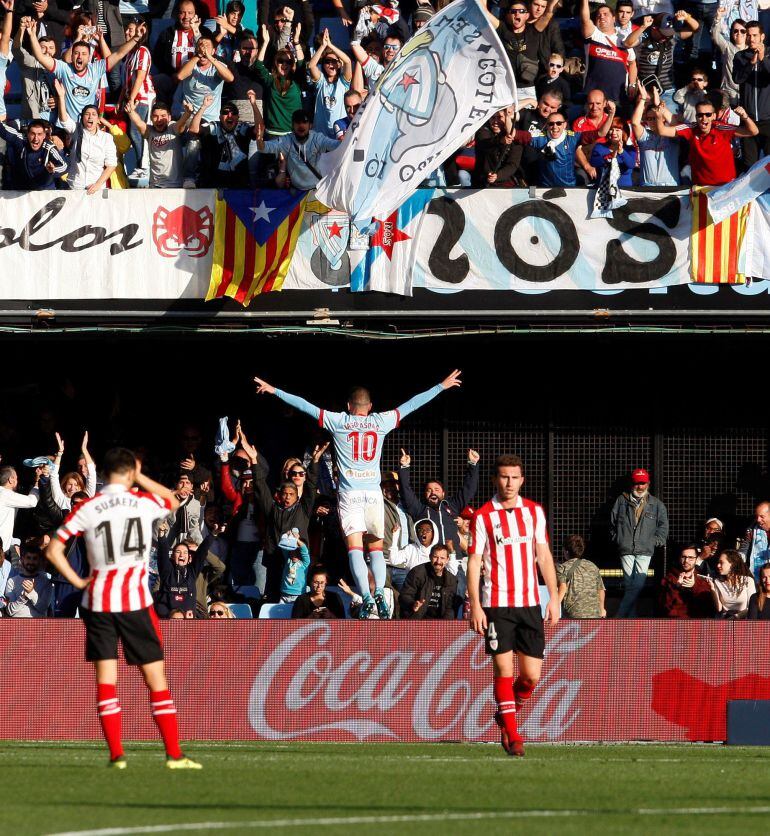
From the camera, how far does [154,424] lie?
19391mm

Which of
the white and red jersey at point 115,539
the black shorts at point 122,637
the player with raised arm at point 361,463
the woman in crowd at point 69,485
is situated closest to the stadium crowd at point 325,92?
the player with raised arm at point 361,463

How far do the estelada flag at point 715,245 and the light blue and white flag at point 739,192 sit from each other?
0.06 m

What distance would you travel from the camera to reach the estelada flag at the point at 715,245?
16562 millimetres

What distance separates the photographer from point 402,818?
24.3ft

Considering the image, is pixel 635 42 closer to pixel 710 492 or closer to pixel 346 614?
pixel 710 492

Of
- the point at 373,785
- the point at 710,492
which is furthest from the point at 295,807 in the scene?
the point at 710,492

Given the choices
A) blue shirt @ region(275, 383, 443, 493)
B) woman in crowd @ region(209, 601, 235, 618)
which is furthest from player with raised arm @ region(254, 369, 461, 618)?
woman in crowd @ region(209, 601, 235, 618)

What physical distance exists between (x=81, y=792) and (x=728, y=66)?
44.5 feet

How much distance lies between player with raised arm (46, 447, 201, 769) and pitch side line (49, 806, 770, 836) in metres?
2.17

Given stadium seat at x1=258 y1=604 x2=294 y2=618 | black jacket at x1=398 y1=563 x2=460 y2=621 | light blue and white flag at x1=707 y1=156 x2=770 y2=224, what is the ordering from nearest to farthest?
1. black jacket at x1=398 y1=563 x2=460 y2=621
2. stadium seat at x1=258 y1=604 x2=294 y2=618
3. light blue and white flag at x1=707 y1=156 x2=770 y2=224

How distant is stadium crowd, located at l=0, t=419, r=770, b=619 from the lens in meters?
15.2

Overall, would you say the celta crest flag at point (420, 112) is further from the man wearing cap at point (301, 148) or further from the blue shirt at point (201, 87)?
the blue shirt at point (201, 87)

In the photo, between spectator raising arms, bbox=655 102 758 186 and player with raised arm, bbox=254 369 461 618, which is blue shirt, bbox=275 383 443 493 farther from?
spectator raising arms, bbox=655 102 758 186

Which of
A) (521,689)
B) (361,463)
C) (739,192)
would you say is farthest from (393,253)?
(521,689)
